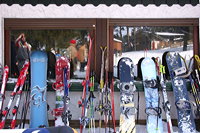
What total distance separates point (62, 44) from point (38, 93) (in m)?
1.19

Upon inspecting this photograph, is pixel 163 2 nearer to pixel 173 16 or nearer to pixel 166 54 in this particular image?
pixel 173 16

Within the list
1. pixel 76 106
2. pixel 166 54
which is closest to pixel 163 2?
pixel 166 54

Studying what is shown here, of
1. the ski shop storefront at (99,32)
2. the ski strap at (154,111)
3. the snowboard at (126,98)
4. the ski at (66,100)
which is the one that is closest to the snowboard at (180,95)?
the ski shop storefront at (99,32)

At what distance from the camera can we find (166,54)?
4.74 meters

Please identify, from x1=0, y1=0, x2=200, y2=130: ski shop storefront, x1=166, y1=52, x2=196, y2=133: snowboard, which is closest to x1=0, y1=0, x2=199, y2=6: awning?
x1=0, y1=0, x2=200, y2=130: ski shop storefront

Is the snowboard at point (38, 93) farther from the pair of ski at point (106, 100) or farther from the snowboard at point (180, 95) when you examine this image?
the snowboard at point (180, 95)

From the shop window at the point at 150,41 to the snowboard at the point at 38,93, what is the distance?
1.41m

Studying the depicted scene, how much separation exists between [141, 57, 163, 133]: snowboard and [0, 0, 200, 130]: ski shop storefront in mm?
327

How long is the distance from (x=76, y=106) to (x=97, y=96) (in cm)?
44

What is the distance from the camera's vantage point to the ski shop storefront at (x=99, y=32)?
493 centimetres

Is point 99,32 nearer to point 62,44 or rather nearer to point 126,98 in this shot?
point 62,44

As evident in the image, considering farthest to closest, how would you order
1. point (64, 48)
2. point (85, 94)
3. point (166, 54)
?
point (64, 48) → point (166, 54) → point (85, 94)

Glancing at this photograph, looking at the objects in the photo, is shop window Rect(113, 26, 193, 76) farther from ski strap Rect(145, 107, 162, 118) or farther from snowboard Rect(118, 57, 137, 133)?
ski strap Rect(145, 107, 162, 118)

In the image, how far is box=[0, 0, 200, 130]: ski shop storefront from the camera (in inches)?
194
